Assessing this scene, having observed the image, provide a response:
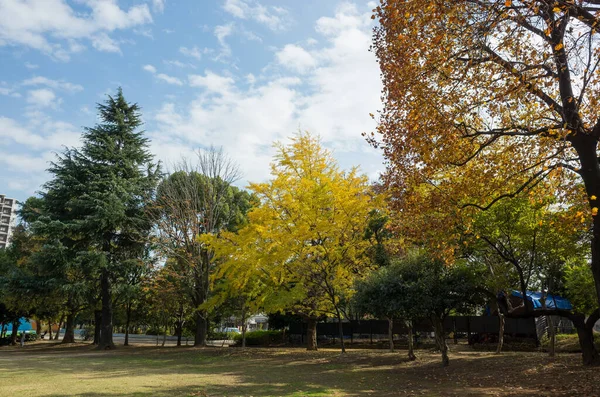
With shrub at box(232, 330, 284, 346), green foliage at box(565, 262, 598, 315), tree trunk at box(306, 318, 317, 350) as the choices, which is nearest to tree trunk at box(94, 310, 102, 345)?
shrub at box(232, 330, 284, 346)

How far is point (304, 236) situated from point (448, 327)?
1158 cm

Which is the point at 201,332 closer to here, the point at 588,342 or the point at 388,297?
the point at 388,297

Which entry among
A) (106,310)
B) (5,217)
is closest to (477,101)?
(106,310)

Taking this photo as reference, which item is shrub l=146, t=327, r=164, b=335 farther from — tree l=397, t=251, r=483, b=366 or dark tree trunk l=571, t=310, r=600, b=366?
dark tree trunk l=571, t=310, r=600, b=366

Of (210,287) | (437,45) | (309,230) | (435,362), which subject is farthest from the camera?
(210,287)

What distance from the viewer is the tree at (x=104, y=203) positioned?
29.1 metres

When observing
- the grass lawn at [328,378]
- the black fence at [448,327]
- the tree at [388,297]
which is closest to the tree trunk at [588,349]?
the grass lawn at [328,378]

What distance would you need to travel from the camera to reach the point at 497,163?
11.1m

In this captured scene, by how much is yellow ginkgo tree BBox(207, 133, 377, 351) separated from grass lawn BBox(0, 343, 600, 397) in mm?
3442

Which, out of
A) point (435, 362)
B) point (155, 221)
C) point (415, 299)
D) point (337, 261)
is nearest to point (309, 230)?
point (337, 261)

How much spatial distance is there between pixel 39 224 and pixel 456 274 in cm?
2581

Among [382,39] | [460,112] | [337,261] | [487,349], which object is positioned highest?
[382,39]

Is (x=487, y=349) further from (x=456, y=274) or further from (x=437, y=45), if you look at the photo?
(x=437, y=45)

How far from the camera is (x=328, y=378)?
45.7 ft
